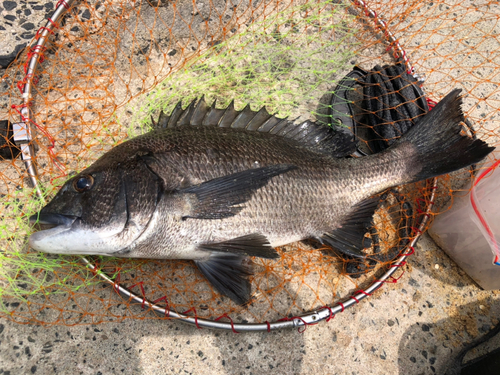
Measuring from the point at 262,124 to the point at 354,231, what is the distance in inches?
37.1

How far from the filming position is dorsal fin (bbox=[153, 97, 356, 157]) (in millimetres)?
2156

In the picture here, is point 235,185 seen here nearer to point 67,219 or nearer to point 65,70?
point 67,219

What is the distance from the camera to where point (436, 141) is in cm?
219

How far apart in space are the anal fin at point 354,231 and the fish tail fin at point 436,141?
1.12 feet

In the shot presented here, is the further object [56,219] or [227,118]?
[227,118]

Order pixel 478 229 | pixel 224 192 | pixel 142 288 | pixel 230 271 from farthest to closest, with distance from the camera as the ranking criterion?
1. pixel 478 229
2. pixel 142 288
3. pixel 230 271
4. pixel 224 192

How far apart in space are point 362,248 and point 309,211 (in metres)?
0.48

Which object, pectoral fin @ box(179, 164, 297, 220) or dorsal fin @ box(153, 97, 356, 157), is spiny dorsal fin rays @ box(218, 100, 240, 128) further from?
pectoral fin @ box(179, 164, 297, 220)

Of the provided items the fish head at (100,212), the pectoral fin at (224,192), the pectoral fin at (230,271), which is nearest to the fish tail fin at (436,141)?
the pectoral fin at (224,192)

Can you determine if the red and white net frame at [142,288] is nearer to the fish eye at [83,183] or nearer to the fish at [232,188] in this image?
the fish at [232,188]

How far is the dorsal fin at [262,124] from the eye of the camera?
7.07 feet

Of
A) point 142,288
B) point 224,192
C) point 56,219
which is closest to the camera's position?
point 56,219

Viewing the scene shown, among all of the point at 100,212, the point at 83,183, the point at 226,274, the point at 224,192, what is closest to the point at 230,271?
the point at 226,274

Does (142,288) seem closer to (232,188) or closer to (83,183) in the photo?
(83,183)
